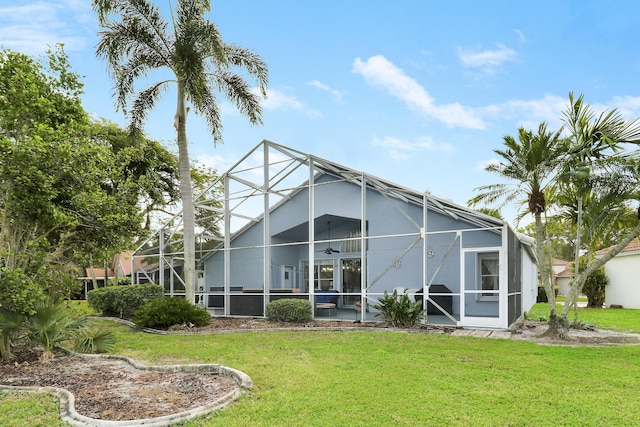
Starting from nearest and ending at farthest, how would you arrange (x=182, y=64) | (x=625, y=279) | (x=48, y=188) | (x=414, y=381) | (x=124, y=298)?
(x=414, y=381)
(x=48, y=188)
(x=182, y=64)
(x=124, y=298)
(x=625, y=279)

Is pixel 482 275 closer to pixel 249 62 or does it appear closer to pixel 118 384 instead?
pixel 249 62

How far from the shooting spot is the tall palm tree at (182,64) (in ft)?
44.8

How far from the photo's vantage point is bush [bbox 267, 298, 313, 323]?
1364 cm

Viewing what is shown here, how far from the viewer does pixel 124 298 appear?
53.1 feet

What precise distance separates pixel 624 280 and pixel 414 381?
21535 millimetres

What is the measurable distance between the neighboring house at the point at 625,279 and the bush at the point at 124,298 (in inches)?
869

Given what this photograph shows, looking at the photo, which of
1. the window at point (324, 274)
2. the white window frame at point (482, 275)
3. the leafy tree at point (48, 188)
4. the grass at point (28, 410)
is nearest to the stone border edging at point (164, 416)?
the grass at point (28, 410)

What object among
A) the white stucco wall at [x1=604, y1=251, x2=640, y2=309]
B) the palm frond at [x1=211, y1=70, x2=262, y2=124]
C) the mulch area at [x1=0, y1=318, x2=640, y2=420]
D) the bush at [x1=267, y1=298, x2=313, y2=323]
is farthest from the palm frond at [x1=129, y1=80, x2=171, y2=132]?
the white stucco wall at [x1=604, y1=251, x2=640, y2=309]

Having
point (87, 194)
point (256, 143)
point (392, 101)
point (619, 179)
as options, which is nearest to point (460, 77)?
point (392, 101)

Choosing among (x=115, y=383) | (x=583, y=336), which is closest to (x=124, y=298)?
(x=115, y=383)

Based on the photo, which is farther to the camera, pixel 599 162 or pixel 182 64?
pixel 182 64

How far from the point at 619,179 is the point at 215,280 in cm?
1518

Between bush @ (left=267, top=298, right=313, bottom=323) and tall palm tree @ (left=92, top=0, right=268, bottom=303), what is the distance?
274 cm

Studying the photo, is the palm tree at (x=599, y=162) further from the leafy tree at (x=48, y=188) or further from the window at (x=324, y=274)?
the leafy tree at (x=48, y=188)
